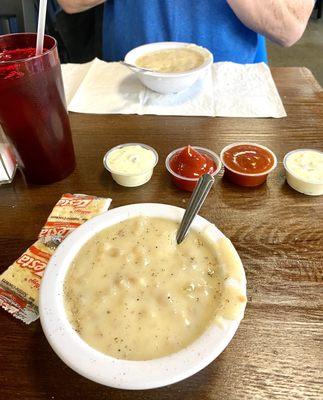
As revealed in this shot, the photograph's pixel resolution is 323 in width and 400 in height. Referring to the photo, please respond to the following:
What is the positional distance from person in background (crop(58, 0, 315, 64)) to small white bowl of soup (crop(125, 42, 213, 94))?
20 cm

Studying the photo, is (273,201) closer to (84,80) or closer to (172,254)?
(172,254)

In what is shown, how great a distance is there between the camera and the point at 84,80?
1.52 meters

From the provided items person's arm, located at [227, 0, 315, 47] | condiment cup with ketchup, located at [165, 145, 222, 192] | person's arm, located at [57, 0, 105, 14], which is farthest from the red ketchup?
person's arm, located at [57, 0, 105, 14]

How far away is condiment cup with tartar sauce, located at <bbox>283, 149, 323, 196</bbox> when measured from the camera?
0.94 metres

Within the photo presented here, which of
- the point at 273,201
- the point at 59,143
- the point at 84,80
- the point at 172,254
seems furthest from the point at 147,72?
the point at 172,254

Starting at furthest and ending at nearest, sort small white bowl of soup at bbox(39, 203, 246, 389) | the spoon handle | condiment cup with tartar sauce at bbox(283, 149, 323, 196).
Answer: condiment cup with tartar sauce at bbox(283, 149, 323, 196) → the spoon handle → small white bowl of soup at bbox(39, 203, 246, 389)

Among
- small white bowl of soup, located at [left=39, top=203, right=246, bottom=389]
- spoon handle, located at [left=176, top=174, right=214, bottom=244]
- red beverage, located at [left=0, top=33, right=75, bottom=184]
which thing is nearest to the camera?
small white bowl of soup, located at [left=39, top=203, right=246, bottom=389]

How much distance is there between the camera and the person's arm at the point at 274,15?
146 cm

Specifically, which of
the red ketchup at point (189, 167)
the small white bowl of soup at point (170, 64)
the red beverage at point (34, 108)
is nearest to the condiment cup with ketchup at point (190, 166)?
the red ketchup at point (189, 167)

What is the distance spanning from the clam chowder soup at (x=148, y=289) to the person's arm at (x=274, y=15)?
3.63 ft

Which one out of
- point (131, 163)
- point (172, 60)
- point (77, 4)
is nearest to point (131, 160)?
point (131, 163)

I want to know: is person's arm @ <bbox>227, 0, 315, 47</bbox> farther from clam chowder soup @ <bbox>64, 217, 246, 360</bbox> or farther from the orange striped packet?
clam chowder soup @ <bbox>64, 217, 246, 360</bbox>

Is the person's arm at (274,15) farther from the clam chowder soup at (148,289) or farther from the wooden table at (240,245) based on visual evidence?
Result: the clam chowder soup at (148,289)

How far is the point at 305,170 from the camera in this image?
976 millimetres
